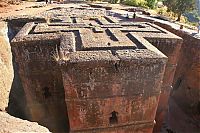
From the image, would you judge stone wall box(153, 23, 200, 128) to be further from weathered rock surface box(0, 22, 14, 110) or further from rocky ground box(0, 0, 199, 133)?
weathered rock surface box(0, 22, 14, 110)

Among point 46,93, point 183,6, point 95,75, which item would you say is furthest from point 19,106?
point 183,6

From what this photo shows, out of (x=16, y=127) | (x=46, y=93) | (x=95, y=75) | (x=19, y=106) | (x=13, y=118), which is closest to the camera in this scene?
(x=16, y=127)

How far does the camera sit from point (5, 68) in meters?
11.1

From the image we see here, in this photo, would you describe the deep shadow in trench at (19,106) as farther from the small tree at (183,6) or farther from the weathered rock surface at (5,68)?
the small tree at (183,6)

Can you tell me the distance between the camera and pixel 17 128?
210 inches

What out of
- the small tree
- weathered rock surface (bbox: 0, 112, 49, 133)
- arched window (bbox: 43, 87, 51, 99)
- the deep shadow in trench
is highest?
the small tree

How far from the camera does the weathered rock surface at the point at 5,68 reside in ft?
32.5

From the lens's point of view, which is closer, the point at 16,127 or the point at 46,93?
the point at 16,127

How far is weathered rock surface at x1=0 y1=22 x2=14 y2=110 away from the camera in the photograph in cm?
990

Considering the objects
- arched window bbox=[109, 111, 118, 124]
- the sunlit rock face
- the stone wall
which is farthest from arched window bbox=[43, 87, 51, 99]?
the stone wall

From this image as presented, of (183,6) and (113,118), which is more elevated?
(183,6)

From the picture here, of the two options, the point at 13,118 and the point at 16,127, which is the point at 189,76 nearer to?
the point at 13,118

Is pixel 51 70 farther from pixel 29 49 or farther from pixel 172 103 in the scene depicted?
pixel 172 103

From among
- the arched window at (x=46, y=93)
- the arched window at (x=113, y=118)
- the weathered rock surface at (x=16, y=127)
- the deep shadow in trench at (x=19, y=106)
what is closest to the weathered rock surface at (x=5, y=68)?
the deep shadow in trench at (x=19, y=106)
